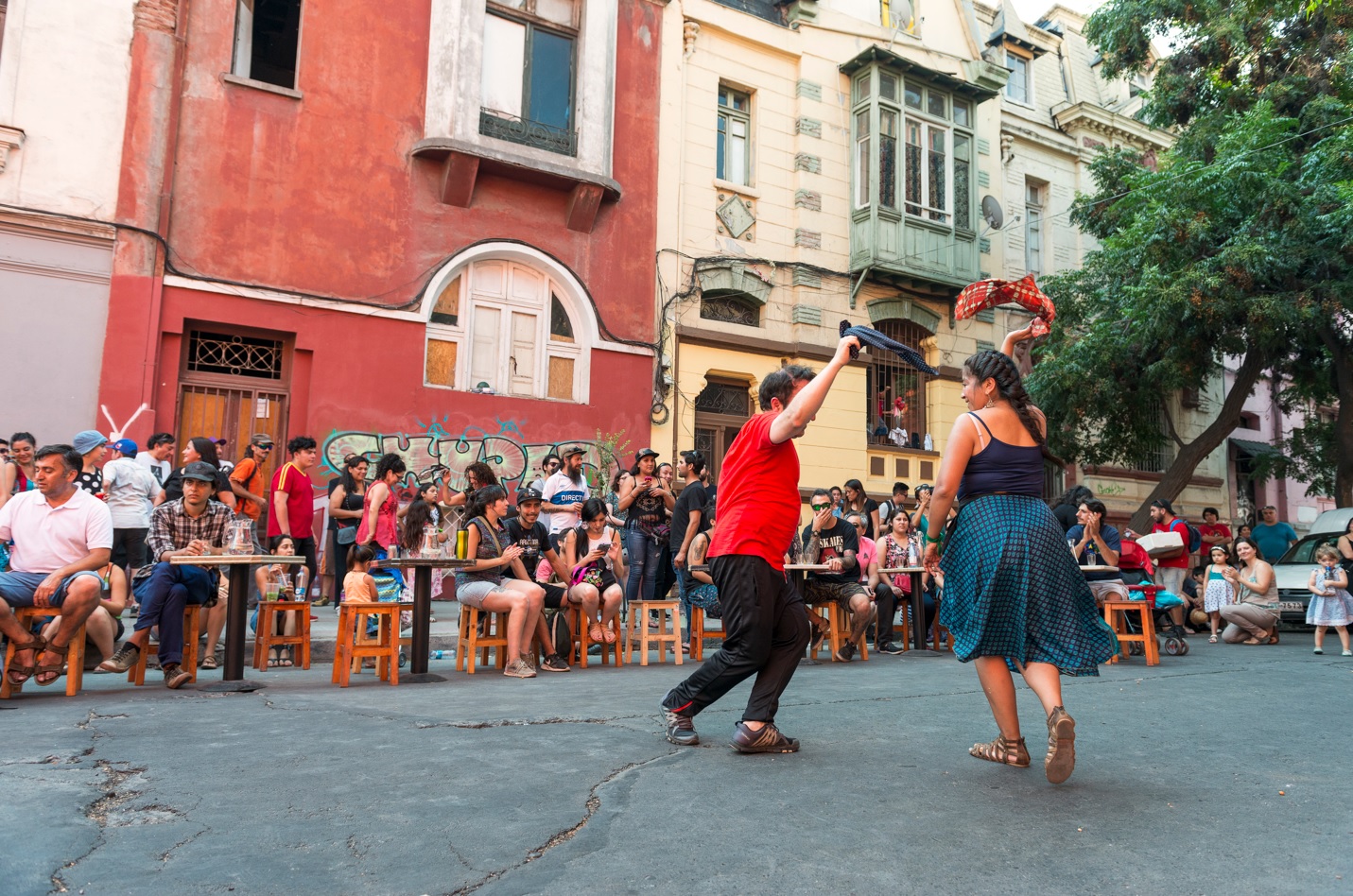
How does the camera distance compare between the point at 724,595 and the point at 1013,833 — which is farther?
the point at 724,595

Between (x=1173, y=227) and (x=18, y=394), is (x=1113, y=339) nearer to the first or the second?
(x=1173, y=227)

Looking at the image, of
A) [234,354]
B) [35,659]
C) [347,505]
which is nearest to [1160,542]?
[347,505]

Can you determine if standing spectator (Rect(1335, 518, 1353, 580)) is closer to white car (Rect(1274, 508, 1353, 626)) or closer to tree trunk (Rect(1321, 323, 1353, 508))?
white car (Rect(1274, 508, 1353, 626))

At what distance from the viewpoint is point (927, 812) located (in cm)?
353

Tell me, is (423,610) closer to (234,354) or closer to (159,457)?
(159,457)

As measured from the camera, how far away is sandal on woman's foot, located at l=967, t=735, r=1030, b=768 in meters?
4.29

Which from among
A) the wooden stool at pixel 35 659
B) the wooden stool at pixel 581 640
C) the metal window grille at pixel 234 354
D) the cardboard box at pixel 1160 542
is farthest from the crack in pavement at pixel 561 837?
the metal window grille at pixel 234 354

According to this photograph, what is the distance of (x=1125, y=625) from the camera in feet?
32.0

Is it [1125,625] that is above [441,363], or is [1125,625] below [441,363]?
below

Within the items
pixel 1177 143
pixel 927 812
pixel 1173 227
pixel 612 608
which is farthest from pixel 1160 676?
pixel 1177 143

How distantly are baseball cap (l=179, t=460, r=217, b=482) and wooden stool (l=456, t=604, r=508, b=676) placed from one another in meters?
2.16

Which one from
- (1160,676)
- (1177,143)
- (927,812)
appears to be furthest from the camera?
(1177,143)

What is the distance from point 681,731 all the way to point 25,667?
417 centimetres

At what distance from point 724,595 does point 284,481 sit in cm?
685
